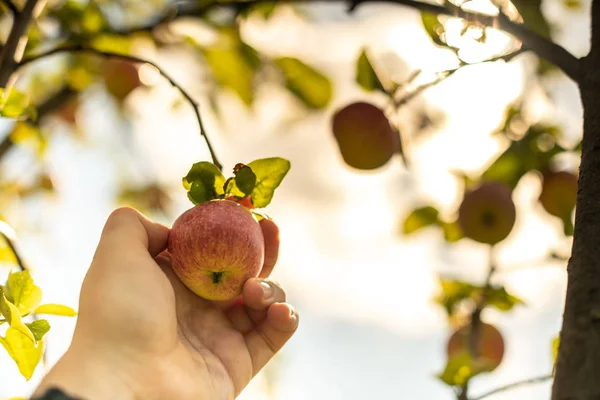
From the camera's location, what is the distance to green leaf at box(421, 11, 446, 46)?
3.32 ft

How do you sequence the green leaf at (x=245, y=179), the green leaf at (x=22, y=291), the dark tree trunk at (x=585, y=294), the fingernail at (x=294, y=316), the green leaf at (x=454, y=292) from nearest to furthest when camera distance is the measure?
the dark tree trunk at (x=585, y=294) < the green leaf at (x=22, y=291) < the green leaf at (x=245, y=179) < the fingernail at (x=294, y=316) < the green leaf at (x=454, y=292)

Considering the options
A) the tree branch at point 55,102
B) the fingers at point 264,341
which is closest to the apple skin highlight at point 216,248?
the fingers at point 264,341

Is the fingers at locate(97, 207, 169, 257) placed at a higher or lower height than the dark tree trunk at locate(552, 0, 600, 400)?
lower

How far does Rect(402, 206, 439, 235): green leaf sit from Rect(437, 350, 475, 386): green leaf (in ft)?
2.04

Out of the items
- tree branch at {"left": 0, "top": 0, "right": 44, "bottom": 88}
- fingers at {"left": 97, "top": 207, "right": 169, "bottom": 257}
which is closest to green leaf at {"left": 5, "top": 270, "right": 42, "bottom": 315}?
fingers at {"left": 97, "top": 207, "right": 169, "bottom": 257}

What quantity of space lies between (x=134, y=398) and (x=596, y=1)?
0.93m

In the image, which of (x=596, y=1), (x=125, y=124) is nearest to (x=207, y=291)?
(x=596, y=1)

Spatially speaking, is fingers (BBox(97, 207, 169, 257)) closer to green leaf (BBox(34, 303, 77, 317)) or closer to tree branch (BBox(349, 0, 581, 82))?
green leaf (BBox(34, 303, 77, 317))

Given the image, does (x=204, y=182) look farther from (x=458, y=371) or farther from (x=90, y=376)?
(x=458, y=371)

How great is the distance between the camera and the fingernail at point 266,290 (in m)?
1.01

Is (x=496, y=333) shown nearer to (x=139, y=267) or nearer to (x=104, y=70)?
(x=139, y=267)

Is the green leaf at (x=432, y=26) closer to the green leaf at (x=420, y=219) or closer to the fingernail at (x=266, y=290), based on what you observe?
the fingernail at (x=266, y=290)

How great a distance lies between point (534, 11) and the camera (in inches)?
46.9

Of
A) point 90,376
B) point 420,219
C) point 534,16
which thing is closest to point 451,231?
point 420,219
